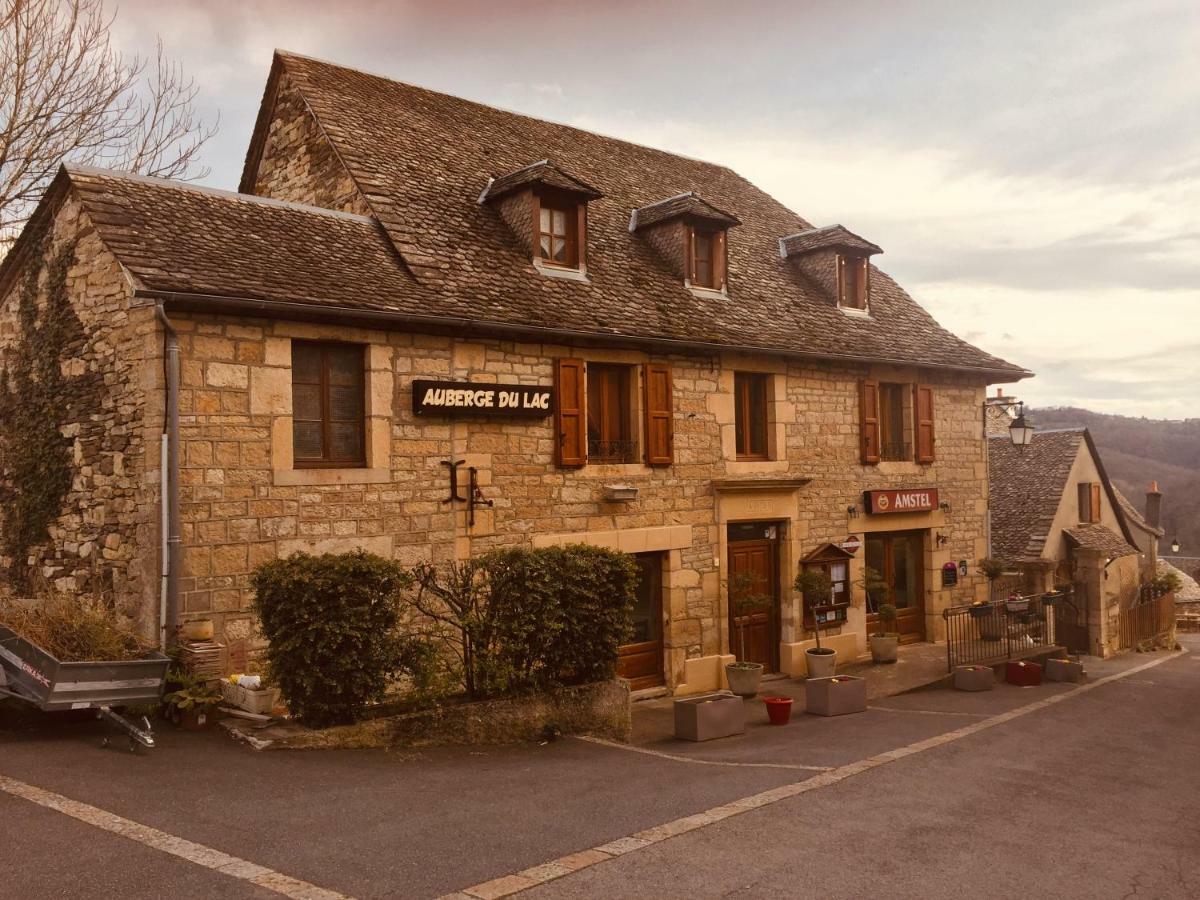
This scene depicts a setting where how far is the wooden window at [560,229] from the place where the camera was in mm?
13336

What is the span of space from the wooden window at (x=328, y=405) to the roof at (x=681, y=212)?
587 centimetres

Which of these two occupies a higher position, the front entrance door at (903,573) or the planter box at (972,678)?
the front entrance door at (903,573)

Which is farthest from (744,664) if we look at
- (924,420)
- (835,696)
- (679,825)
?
(679,825)

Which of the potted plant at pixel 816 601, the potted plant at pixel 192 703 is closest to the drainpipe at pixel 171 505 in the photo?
the potted plant at pixel 192 703

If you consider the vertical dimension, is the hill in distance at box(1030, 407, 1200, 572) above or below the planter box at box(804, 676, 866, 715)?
above

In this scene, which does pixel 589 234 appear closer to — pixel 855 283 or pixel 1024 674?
pixel 855 283

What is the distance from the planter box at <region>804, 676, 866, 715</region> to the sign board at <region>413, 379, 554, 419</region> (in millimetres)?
4674

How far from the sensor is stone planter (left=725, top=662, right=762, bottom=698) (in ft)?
43.8

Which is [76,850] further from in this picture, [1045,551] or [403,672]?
[1045,551]

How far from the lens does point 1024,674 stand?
50.0ft

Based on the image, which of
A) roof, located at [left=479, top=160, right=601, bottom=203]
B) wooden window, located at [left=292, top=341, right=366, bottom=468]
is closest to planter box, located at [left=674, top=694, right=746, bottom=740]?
wooden window, located at [left=292, top=341, right=366, bottom=468]

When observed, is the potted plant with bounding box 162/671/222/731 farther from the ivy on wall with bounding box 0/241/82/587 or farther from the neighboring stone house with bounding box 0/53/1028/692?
the ivy on wall with bounding box 0/241/82/587

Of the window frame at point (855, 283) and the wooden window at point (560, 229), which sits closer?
the wooden window at point (560, 229)

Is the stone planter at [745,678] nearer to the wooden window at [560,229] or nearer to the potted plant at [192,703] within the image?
the wooden window at [560,229]
